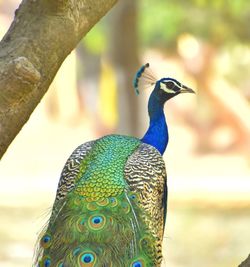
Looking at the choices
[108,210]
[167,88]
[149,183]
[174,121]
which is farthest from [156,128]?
[174,121]

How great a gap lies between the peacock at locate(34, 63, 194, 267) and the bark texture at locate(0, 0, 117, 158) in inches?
23.9

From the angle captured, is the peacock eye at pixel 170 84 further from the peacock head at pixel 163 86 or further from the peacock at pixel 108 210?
the peacock at pixel 108 210

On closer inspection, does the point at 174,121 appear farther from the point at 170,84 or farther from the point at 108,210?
the point at 108,210

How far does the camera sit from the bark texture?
438cm

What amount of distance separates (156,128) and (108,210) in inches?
39.5

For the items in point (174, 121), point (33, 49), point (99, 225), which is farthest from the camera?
point (174, 121)

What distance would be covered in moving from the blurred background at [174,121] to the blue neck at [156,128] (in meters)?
3.81

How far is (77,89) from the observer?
28453 mm

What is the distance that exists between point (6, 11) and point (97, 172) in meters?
22.8

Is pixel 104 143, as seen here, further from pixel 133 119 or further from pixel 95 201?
pixel 133 119

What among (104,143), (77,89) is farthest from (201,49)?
(104,143)

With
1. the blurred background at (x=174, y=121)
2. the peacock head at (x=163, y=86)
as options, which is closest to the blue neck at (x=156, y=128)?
the peacock head at (x=163, y=86)

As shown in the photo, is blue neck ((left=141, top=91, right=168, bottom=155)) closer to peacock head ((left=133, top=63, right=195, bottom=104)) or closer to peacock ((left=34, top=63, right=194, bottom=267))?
peacock head ((left=133, top=63, right=195, bottom=104))

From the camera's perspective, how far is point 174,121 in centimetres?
2734
